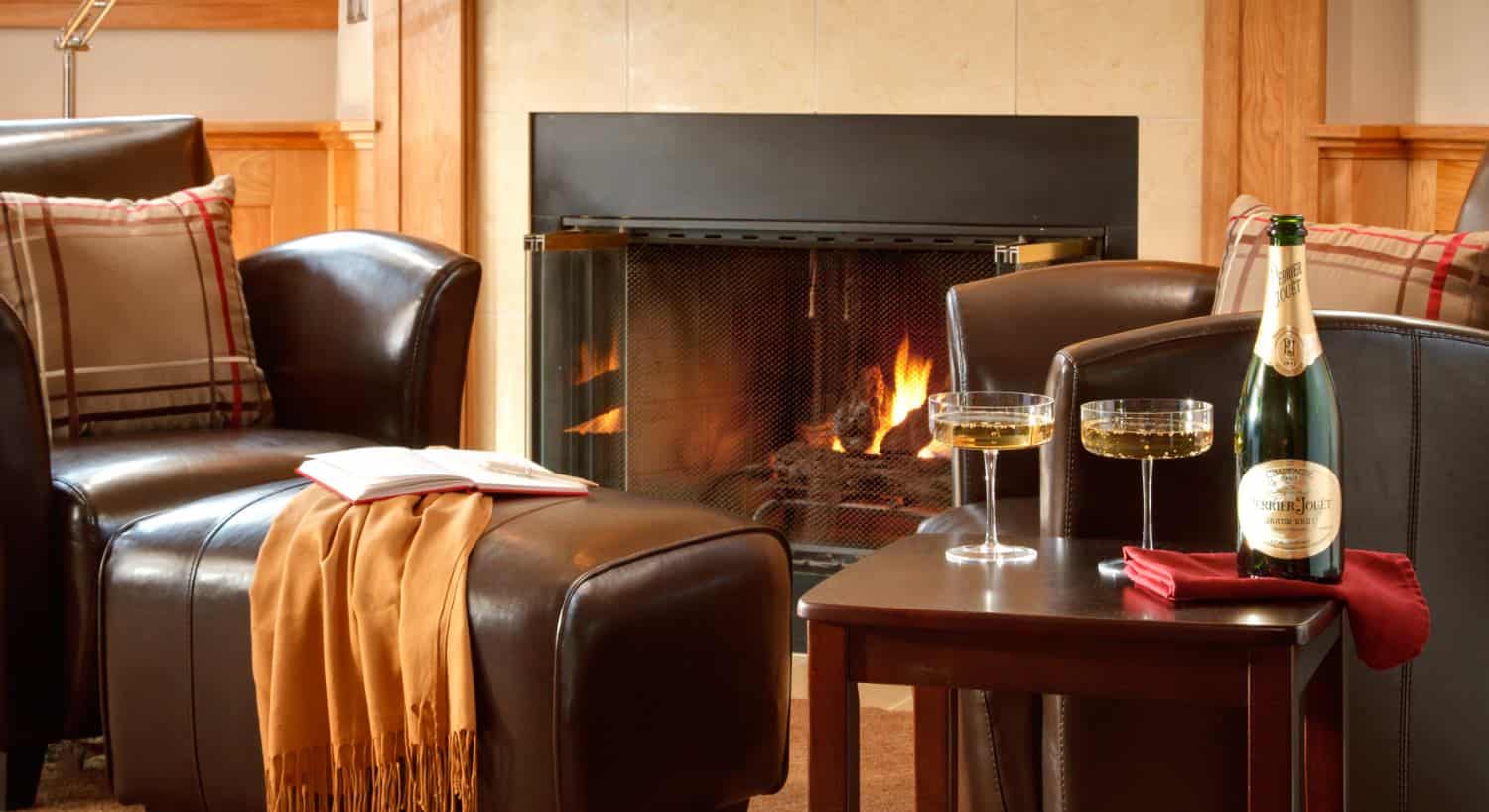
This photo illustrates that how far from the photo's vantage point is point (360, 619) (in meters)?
1.97

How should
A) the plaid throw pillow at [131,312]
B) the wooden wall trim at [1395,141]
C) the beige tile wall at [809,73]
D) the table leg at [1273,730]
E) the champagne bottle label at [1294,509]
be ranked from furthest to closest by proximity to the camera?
1. the beige tile wall at [809,73]
2. the wooden wall trim at [1395,141]
3. the plaid throw pillow at [131,312]
4. the champagne bottle label at [1294,509]
5. the table leg at [1273,730]

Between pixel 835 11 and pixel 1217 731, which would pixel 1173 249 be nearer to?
pixel 835 11

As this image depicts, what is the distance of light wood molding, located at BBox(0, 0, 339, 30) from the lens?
4402 millimetres

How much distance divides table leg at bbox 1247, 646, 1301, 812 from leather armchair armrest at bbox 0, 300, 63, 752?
164cm

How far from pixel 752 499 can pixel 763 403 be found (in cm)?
20

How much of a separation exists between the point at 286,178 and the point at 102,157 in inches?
43.4

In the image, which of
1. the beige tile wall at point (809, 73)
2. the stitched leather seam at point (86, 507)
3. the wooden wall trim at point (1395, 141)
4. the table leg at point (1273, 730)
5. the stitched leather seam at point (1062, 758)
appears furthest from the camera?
the beige tile wall at point (809, 73)

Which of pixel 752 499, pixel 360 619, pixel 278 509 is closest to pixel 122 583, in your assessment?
pixel 278 509

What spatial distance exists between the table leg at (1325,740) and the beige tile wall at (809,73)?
200 cm

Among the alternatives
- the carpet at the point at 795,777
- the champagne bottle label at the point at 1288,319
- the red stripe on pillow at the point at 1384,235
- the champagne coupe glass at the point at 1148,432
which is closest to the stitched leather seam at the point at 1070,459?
the champagne coupe glass at the point at 1148,432

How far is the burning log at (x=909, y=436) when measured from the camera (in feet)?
12.0

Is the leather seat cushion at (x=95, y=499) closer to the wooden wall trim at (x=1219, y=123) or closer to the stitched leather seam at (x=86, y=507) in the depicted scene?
the stitched leather seam at (x=86, y=507)

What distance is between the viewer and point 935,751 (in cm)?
182

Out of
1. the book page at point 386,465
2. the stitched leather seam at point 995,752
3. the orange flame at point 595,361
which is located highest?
the orange flame at point 595,361
